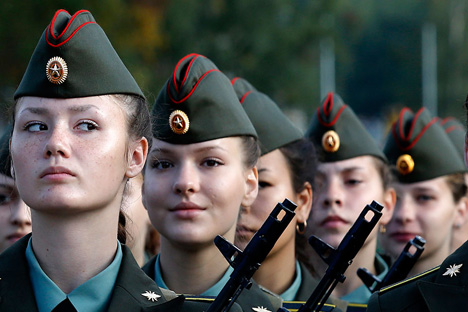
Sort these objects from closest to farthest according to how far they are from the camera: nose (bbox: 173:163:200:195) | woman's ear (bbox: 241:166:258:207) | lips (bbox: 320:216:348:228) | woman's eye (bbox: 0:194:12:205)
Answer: nose (bbox: 173:163:200:195)
woman's ear (bbox: 241:166:258:207)
woman's eye (bbox: 0:194:12:205)
lips (bbox: 320:216:348:228)

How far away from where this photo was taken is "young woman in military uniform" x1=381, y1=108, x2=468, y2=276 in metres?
7.60

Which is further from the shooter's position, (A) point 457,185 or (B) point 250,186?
(A) point 457,185

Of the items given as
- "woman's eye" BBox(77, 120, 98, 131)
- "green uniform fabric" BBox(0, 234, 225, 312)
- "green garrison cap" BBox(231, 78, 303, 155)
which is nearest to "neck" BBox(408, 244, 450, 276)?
"green garrison cap" BBox(231, 78, 303, 155)

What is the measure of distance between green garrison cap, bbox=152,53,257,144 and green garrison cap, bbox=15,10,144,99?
0.97 metres

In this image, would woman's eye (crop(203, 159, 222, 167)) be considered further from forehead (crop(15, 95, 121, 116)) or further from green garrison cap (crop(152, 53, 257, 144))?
forehead (crop(15, 95, 121, 116))

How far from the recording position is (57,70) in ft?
13.9

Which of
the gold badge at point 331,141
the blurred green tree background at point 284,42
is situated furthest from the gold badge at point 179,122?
the gold badge at point 331,141

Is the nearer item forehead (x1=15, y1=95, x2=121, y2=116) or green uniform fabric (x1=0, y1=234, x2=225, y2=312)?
green uniform fabric (x1=0, y1=234, x2=225, y2=312)

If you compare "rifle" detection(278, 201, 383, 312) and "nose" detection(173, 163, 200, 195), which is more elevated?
"rifle" detection(278, 201, 383, 312)

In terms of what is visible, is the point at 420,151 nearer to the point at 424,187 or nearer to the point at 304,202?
the point at 424,187

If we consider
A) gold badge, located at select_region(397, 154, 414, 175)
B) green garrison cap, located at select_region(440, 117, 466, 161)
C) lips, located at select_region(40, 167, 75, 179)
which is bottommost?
lips, located at select_region(40, 167, 75, 179)

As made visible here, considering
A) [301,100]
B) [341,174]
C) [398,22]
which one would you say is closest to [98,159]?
[341,174]

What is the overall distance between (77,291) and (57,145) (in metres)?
0.58

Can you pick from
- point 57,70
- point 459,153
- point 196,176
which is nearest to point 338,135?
point 459,153
